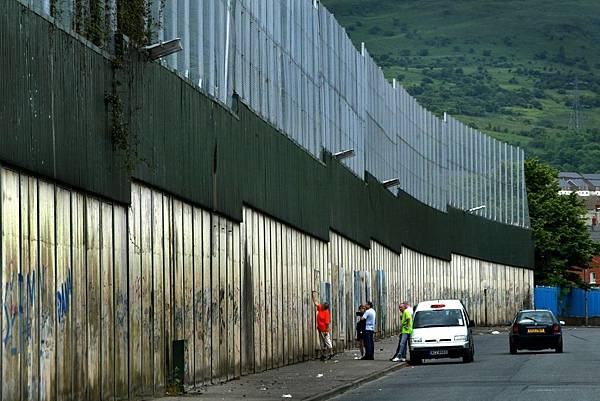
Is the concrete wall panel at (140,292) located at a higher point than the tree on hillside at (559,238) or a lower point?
lower

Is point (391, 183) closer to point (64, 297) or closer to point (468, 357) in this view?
point (468, 357)

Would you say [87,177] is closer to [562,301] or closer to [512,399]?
[512,399]

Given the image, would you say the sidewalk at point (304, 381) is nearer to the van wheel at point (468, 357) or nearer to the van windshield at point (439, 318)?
the van windshield at point (439, 318)

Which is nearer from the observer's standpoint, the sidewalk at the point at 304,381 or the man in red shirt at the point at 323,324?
the sidewalk at the point at 304,381

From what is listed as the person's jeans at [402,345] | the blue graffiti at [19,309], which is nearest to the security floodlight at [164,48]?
the blue graffiti at [19,309]

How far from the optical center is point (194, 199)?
30.9 metres

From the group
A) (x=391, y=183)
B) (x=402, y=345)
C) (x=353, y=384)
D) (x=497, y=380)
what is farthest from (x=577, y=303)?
(x=353, y=384)

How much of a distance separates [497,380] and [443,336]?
11532mm

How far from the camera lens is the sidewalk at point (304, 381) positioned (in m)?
28.3

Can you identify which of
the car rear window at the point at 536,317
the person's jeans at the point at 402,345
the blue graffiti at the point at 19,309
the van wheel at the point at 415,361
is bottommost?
the van wheel at the point at 415,361

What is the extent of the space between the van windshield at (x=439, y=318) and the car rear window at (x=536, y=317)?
18.4ft

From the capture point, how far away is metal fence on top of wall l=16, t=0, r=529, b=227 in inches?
1261

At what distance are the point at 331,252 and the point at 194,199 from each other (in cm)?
2098

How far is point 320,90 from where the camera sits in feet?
168
